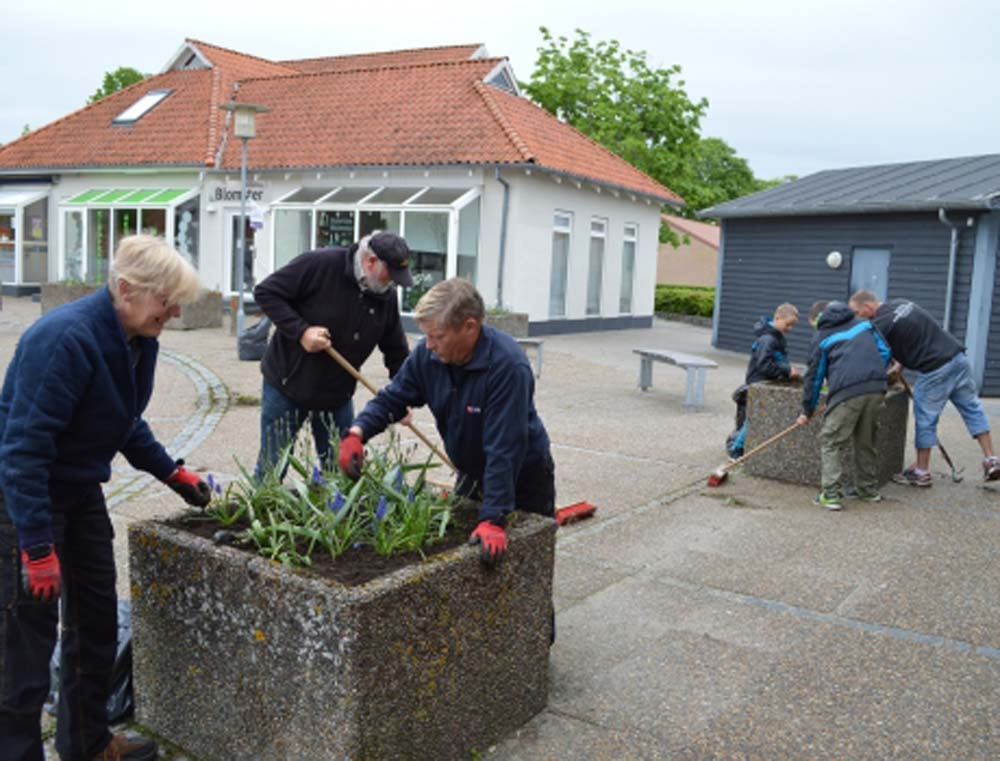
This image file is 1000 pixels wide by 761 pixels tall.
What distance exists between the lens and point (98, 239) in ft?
80.6

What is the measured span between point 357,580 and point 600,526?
3492 millimetres

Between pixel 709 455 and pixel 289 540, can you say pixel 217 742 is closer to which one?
pixel 289 540

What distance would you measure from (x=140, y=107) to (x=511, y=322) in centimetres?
1456

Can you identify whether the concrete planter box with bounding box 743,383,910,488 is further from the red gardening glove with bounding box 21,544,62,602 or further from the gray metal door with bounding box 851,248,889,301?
the gray metal door with bounding box 851,248,889,301

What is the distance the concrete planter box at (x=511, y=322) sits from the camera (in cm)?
1614

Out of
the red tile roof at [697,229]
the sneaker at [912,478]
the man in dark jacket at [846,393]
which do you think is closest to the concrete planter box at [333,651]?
the man in dark jacket at [846,393]

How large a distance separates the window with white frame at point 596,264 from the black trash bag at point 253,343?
1021 cm

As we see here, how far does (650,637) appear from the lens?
4559 millimetres

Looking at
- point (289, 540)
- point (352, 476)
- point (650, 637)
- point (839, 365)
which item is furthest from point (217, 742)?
point (839, 365)

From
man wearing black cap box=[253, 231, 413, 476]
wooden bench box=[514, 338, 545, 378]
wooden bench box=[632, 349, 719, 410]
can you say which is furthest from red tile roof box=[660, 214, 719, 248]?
man wearing black cap box=[253, 231, 413, 476]

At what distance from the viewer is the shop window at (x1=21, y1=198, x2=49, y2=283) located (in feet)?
83.4

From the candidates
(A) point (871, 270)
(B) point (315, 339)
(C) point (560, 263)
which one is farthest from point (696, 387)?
(C) point (560, 263)

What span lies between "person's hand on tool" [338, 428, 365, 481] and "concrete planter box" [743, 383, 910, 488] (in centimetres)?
506

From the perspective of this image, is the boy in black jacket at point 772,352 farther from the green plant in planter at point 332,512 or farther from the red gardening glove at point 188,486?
the red gardening glove at point 188,486
